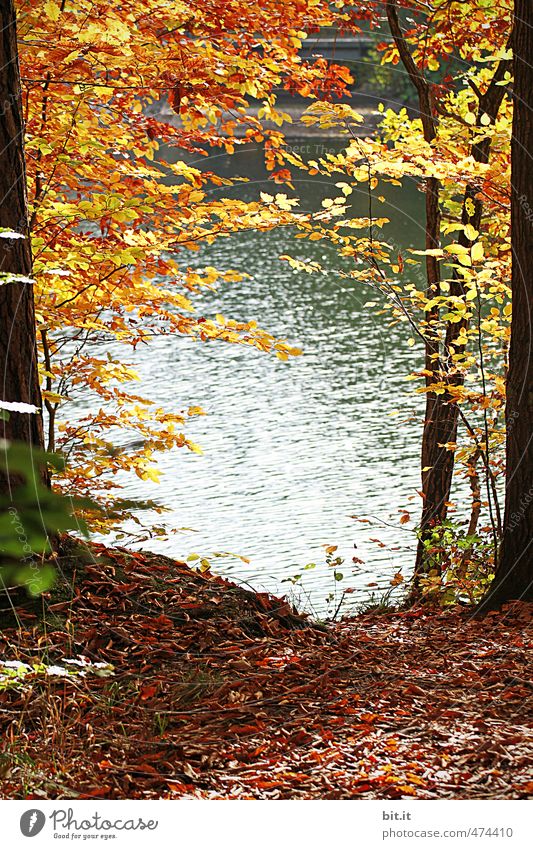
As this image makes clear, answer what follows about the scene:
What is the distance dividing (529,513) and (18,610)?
89.6 inches

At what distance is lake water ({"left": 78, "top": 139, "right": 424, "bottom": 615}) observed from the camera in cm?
834

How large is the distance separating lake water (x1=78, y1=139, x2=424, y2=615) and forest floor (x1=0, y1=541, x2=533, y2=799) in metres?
1.44

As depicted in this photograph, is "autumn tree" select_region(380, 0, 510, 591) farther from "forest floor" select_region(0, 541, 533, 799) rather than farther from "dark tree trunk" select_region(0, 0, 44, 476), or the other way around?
"dark tree trunk" select_region(0, 0, 44, 476)

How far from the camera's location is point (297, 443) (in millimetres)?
11055

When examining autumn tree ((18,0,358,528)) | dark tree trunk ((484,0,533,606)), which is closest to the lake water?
autumn tree ((18,0,358,528))

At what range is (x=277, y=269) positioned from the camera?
19.3m

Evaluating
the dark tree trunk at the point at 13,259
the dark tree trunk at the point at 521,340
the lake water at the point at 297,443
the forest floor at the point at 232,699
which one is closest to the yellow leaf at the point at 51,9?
the dark tree trunk at the point at 13,259

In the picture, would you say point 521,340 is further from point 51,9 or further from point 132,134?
point 132,134

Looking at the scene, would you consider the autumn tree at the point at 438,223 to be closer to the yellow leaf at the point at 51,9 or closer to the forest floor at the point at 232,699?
the forest floor at the point at 232,699

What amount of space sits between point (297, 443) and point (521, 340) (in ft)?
23.2

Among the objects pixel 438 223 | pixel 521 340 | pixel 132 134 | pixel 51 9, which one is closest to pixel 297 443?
pixel 438 223

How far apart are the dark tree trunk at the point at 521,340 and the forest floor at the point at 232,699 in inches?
13.1
